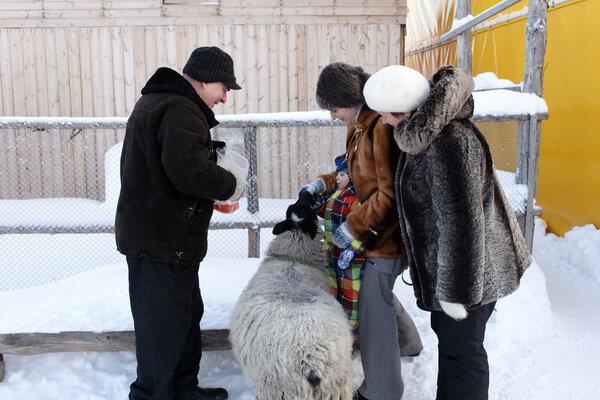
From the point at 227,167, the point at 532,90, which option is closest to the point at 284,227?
the point at 227,167

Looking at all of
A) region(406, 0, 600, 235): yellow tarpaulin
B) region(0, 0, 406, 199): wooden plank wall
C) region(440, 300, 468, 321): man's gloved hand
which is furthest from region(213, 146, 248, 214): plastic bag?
region(0, 0, 406, 199): wooden plank wall

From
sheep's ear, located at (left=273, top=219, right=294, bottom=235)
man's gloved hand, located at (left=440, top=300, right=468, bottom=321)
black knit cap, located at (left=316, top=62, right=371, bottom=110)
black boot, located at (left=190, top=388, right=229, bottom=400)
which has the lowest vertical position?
black boot, located at (left=190, top=388, right=229, bottom=400)

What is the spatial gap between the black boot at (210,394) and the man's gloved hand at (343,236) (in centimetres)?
111

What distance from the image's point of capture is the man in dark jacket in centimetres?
226

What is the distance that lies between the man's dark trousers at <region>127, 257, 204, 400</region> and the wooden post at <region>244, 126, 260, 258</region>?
1911mm

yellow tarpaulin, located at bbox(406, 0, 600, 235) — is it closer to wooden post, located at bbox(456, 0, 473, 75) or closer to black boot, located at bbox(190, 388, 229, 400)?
wooden post, located at bbox(456, 0, 473, 75)

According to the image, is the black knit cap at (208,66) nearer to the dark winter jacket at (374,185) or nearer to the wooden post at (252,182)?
the dark winter jacket at (374,185)

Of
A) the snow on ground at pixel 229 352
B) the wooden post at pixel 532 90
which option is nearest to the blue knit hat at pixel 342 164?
the snow on ground at pixel 229 352

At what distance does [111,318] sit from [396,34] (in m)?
6.18

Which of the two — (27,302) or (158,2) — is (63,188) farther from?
(27,302)

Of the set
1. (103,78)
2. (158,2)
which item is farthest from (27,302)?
(158,2)

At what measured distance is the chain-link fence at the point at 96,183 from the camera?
14.3 ft

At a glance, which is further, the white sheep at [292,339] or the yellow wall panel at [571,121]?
the yellow wall panel at [571,121]

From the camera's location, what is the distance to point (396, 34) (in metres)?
7.68
